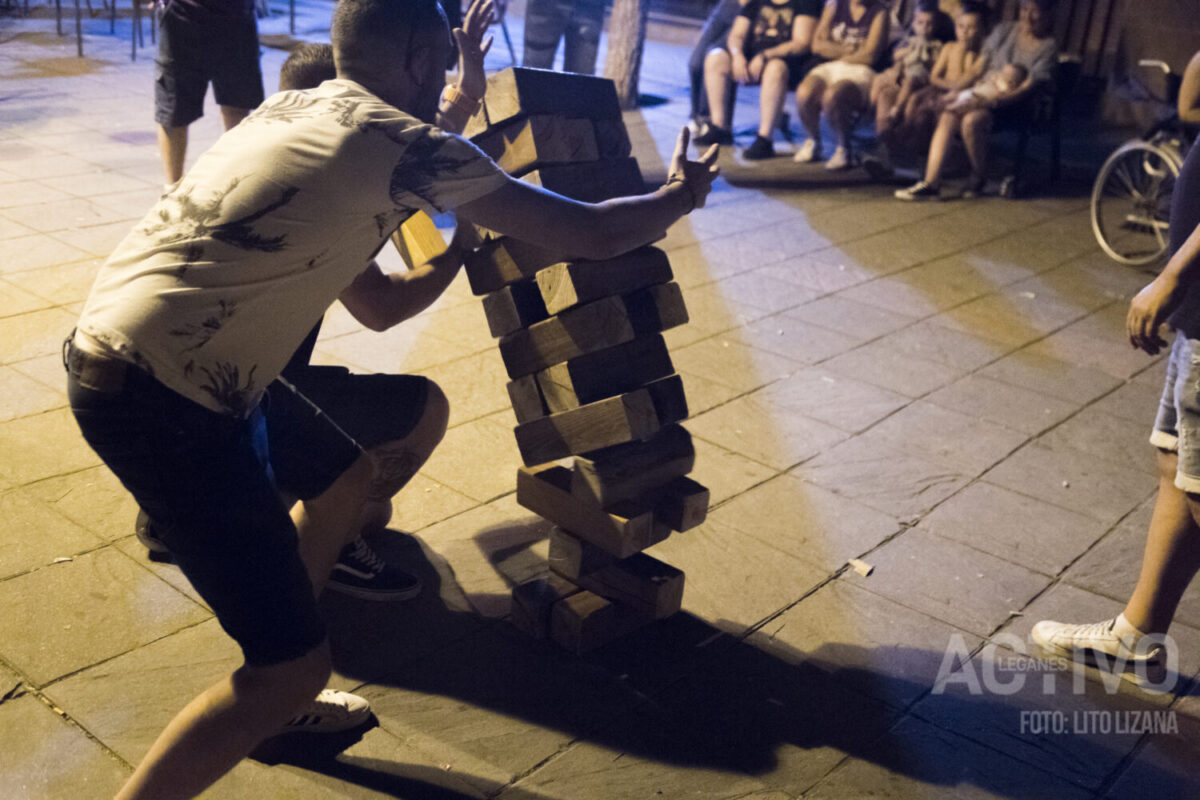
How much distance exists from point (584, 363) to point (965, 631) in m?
1.41

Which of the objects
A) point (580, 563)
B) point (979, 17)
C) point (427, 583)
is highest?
point (979, 17)

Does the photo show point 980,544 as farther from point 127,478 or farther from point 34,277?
point 34,277

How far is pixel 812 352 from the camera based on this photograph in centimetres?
558

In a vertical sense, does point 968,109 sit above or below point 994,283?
above

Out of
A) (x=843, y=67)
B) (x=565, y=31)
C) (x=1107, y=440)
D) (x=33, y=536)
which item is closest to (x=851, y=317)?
(x=1107, y=440)

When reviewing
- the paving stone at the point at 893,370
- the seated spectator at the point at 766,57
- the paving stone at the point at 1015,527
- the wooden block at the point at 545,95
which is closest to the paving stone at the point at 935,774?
the paving stone at the point at 1015,527

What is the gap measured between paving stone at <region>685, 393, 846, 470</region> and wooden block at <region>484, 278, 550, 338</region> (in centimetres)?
161

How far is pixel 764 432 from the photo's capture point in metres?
4.66

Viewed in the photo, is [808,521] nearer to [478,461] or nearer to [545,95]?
[478,461]

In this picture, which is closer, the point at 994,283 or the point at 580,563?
the point at 580,563

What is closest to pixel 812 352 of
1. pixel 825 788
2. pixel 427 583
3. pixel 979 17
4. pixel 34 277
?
pixel 427 583

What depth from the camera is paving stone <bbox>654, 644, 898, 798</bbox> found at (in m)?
2.79

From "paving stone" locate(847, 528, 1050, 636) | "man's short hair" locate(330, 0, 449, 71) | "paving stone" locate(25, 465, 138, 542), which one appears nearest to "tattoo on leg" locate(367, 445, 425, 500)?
"paving stone" locate(25, 465, 138, 542)

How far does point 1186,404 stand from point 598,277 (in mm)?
1469
